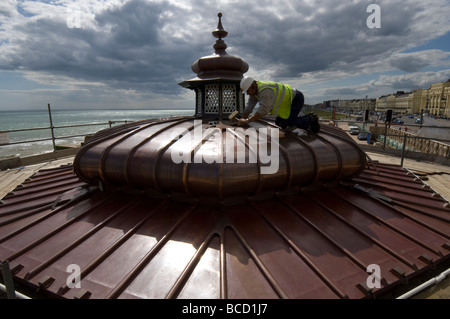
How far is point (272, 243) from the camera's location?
15.1ft

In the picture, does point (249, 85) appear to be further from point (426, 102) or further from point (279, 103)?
point (426, 102)

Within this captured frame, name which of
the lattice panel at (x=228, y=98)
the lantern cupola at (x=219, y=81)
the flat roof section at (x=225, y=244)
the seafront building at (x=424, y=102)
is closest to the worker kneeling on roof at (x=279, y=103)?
the lattice panel at (x=228, y=98)

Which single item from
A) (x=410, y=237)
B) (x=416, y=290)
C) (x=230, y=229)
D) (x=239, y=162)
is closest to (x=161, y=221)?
(x=230, y=229)

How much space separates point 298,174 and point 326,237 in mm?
1543

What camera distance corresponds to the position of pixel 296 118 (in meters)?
7.18

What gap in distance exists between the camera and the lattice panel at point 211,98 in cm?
898

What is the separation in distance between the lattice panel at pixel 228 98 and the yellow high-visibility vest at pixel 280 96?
8.20 ft

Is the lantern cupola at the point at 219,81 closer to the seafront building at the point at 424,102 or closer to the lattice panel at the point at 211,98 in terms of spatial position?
the lattice panel at the point at 211,98

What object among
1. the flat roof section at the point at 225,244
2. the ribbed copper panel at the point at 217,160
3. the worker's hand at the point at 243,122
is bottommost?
the flat roof section at the point at 225,244

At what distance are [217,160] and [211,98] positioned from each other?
15.5 feet

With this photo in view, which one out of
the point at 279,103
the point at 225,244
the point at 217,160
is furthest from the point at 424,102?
the point at 225,244

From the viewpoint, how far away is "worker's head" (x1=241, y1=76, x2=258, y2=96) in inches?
251

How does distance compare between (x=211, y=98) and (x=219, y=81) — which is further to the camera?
(x=211, y=98)

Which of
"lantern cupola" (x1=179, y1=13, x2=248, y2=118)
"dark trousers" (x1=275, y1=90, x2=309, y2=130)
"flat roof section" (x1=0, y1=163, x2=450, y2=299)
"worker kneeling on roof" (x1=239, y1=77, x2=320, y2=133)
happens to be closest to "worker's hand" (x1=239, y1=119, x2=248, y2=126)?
"worker kneeling on roof" (x1=239, y1=77, x2=320, y2=133)
